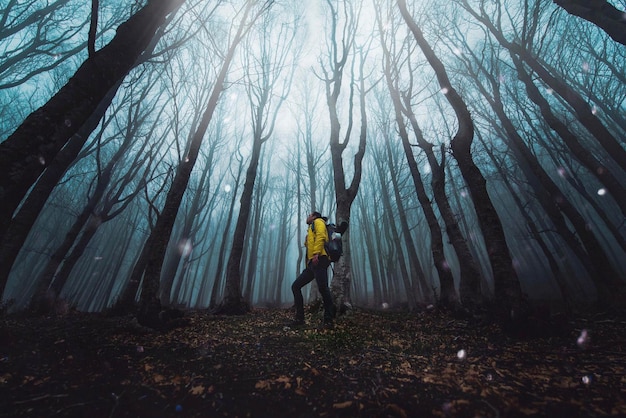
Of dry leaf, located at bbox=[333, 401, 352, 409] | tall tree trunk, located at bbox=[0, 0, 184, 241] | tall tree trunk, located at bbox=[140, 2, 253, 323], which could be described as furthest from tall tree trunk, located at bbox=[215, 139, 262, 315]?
dry leaf, located at bbox=[333, 401, 352, 409]

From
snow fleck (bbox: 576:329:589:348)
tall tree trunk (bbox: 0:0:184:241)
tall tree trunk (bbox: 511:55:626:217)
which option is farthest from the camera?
tall tree trunk (bbox: 511:55:626:217)

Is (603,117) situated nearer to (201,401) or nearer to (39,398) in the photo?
(201,401)

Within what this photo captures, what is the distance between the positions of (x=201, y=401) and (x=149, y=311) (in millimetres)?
3062

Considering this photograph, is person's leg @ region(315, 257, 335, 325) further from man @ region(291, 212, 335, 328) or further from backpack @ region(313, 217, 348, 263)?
backpack @ region(313, 217, 348, 263)

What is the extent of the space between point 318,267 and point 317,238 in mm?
549

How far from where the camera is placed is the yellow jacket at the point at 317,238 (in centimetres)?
483

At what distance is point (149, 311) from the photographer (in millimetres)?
4320

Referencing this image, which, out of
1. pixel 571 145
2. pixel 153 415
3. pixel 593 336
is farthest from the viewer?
pixel 571 145

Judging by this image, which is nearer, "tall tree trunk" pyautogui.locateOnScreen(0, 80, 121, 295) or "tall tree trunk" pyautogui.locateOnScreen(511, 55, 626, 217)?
"tall tree trunk" pyautogui.locateOnScreen(0, 80, 121, 295)

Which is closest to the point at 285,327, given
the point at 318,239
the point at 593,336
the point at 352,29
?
the point at 318,239

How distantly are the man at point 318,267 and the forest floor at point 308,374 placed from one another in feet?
2.35

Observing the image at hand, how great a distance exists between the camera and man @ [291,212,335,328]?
4641 millimetres

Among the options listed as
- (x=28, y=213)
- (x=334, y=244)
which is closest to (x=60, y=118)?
(x=334, y=244)

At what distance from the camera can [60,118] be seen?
2.31 metres
